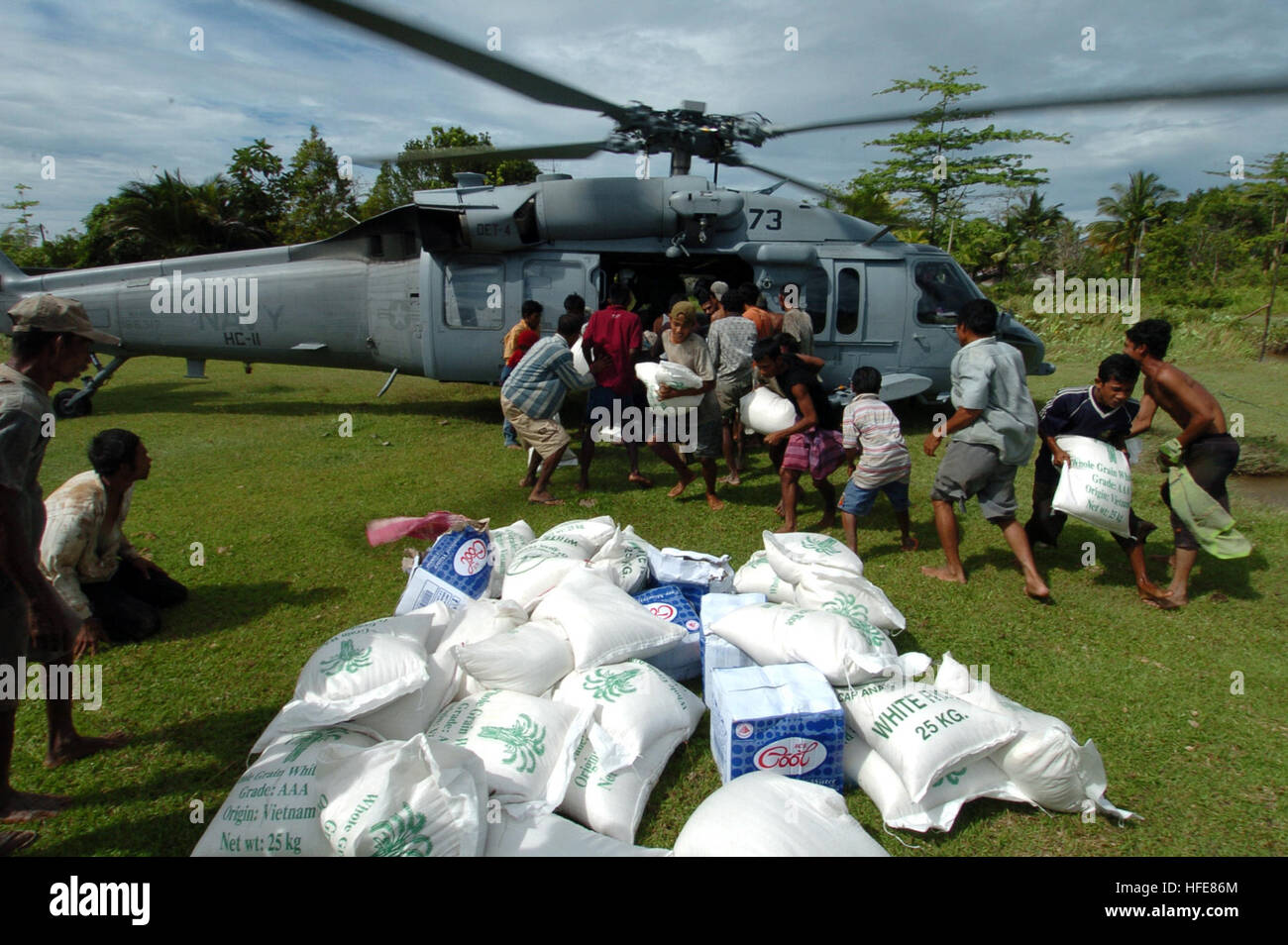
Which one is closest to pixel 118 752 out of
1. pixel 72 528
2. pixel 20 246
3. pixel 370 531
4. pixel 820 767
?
pixel 72 528

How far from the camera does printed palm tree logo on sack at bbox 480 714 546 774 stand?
2533mm

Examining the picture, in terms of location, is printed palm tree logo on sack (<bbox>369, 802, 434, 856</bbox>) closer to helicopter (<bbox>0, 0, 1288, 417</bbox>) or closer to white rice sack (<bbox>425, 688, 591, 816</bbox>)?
white rice sack (<bbox>425, 688, 591, 816</bbox>)

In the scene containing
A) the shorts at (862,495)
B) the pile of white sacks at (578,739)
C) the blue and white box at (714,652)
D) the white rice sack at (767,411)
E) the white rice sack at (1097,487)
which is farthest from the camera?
the white rice sack at (767,411)

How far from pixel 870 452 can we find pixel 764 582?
1.46 metres

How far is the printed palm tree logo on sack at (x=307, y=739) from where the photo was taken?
2405 mm

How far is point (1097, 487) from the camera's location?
431 cm

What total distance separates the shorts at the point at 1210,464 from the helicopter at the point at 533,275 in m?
3.56

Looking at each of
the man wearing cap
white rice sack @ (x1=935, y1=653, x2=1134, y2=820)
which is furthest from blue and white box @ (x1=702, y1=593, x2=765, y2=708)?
the man wearing cap

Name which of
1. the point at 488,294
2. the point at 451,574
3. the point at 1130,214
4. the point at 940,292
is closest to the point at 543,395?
the point at 451,574

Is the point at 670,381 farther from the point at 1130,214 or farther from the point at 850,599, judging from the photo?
Answer: the point at 1130,214

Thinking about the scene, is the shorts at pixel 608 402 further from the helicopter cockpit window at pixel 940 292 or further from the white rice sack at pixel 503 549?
the helicopter cockpit window at pixel 940 292

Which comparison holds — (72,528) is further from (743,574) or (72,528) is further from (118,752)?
(743,574)

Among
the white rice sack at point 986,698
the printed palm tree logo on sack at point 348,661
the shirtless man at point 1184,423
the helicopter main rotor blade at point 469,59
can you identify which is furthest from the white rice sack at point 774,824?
the shirtless man at point 1184,423

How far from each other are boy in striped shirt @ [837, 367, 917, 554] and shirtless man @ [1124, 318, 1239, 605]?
1.40 m
